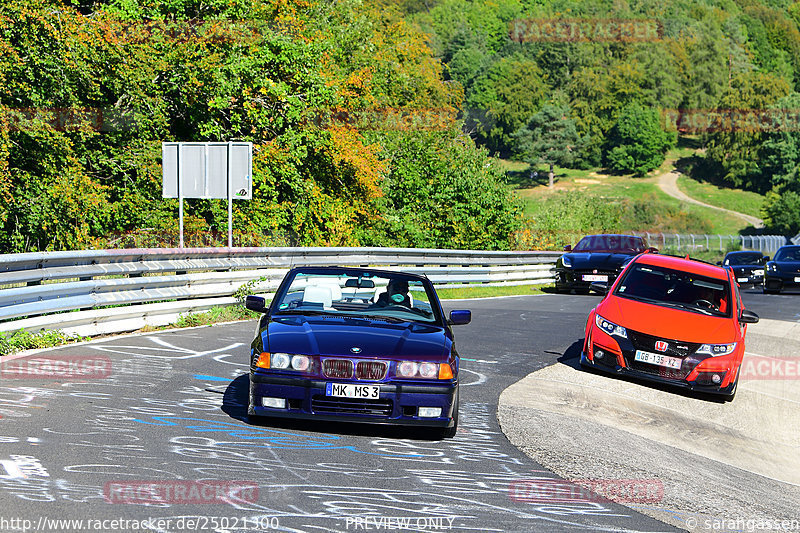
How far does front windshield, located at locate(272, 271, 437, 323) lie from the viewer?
8.48 meters

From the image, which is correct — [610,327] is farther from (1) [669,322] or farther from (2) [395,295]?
(2) [395,295]

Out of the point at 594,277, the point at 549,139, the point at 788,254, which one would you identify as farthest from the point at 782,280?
the point at 549,139

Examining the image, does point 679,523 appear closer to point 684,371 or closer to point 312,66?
point 684,371

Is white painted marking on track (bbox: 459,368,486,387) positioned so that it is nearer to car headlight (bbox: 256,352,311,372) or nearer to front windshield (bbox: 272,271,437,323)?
front windshield (bbox: 272,271,437,323)

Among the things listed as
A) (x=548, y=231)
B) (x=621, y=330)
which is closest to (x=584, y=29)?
(x=548, y=231)

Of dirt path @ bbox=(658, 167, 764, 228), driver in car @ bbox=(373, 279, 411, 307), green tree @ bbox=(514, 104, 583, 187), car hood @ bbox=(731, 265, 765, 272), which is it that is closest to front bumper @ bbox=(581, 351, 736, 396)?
driver in car @ bbox=(373, 279, 411, 307)

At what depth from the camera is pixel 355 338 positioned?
7641 mm

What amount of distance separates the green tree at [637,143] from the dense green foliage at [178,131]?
110 metres

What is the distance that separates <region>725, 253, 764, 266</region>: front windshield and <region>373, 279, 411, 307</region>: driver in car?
2987 centimetres

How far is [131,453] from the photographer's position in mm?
6453

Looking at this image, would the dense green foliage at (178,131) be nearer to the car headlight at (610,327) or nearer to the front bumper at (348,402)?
the car headlight at (610,327)

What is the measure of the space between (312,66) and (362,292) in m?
20.2

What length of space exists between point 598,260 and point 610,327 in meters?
13.8

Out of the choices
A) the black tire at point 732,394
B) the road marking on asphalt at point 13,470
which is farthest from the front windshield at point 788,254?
the road marking on asphalt at point 13,470
